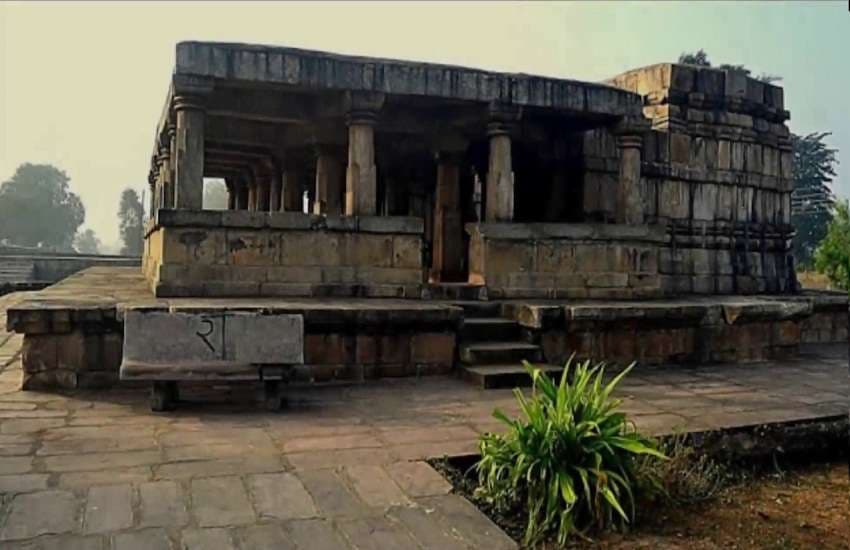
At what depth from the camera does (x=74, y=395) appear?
5395 mm

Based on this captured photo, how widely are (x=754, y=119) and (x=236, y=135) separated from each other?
7.76m

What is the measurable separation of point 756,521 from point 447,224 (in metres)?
7.16

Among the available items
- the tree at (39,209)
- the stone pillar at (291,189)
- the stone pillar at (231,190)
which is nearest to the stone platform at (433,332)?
the stone pillar at (291,189)

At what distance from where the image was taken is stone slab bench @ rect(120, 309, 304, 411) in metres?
4.91

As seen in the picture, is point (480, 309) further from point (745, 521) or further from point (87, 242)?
point (87, 242)

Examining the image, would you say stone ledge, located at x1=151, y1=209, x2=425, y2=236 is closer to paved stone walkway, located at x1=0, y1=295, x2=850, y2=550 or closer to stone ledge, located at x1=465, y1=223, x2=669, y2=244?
stone ledge, located at x1=465, y1=223, x2=669, y2=244

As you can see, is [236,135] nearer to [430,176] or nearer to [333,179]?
[333,179]

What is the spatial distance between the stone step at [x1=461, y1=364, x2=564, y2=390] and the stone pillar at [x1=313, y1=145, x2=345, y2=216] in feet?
15.5

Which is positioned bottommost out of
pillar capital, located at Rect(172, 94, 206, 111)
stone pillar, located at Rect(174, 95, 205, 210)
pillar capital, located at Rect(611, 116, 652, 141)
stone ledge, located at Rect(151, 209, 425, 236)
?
stone ledge, located at Rect(151, 209, 425, 236)

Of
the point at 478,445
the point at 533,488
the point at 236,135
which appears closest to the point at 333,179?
the point at 236,135

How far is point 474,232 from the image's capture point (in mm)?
8102

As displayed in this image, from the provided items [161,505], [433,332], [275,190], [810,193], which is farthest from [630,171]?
[810,193]

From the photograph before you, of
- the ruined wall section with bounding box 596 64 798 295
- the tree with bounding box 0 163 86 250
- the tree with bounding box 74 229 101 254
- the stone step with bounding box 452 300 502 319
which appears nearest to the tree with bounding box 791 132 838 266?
the ruined wall section with bounding box 596 64 798 295

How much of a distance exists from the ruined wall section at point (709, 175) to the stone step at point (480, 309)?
3786 mm
